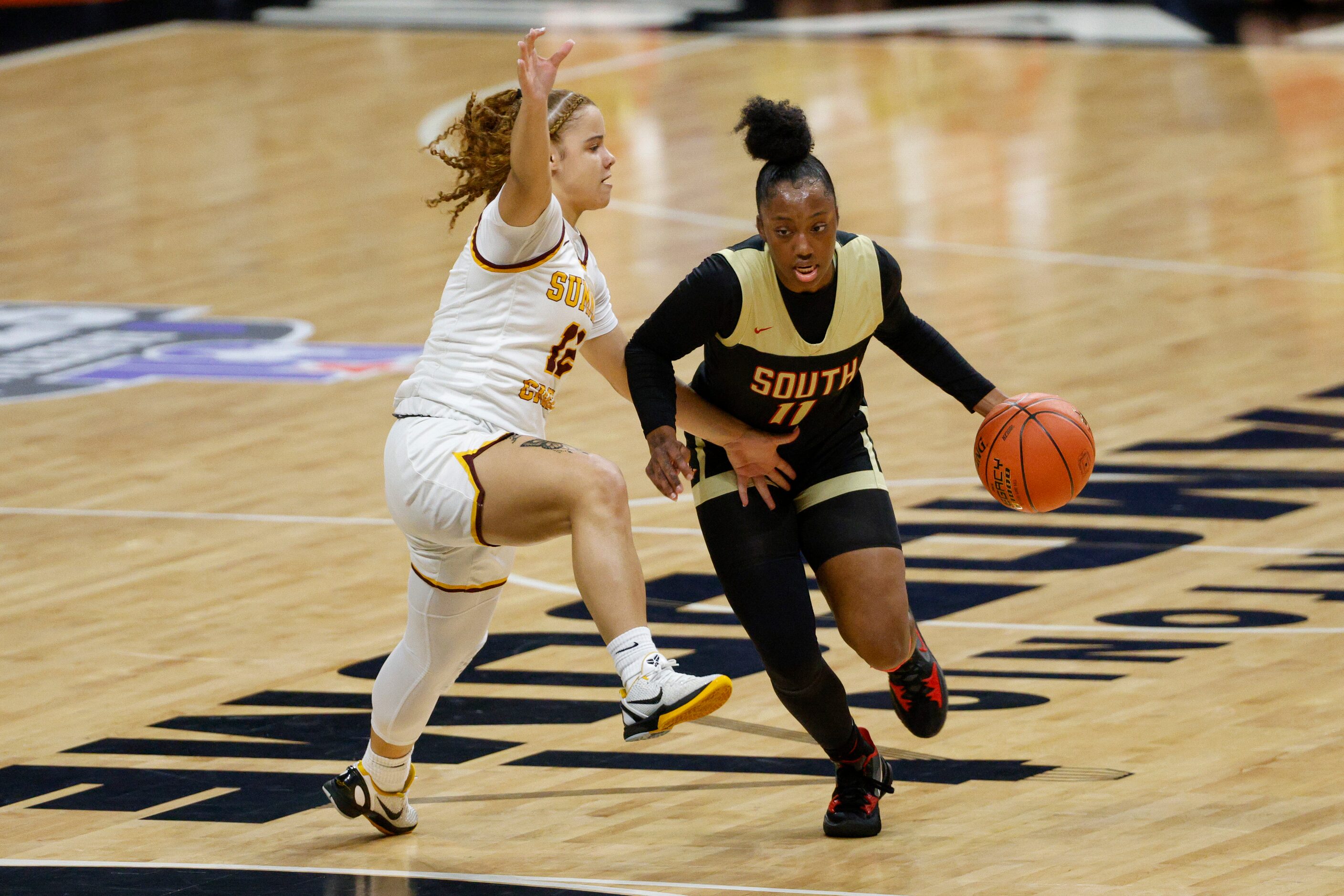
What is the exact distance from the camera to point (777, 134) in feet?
16.9

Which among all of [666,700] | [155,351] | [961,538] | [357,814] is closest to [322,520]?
[961,538]

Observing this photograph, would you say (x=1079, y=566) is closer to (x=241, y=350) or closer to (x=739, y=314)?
(x=739, y=314)

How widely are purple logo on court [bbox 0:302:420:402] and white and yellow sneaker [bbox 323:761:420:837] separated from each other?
19.0 ft

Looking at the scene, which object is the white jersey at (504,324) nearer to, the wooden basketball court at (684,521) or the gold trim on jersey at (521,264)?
the gold trim on jersey at (521,264)

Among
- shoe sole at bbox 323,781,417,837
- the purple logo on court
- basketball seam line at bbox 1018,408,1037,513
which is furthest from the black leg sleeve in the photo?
the purple logo on court

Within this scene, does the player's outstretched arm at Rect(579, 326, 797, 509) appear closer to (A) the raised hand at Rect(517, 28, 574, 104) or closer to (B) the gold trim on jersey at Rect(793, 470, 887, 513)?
(B) the gold trim on jersey at Rect(793, 470, 887, 513)

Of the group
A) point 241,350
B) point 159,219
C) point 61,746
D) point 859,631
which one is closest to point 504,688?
point 61,746

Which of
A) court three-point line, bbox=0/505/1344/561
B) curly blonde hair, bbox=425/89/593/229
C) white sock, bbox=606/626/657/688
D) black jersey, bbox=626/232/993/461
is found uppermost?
curly blonde hair, bbox=425/89/593/229

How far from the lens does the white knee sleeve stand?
5297 mm

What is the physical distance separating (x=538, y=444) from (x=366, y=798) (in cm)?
112

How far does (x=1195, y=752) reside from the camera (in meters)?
5.88

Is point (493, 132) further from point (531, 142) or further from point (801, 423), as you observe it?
point (801, 423)

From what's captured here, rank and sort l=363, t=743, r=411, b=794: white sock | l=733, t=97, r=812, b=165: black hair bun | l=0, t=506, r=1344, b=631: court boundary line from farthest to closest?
l=0, t=506, r=1344, b=631: court boundary line, l=363, t=743, r=411, b=794: white sock, l=733, t=97, r=812, b=165: black hair bun

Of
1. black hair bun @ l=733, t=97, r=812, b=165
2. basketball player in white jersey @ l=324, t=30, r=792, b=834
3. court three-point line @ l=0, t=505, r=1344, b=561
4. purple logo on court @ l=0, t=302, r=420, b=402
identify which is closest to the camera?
basketball player in white jersey @ l=324, t=30, r=792, b=834
